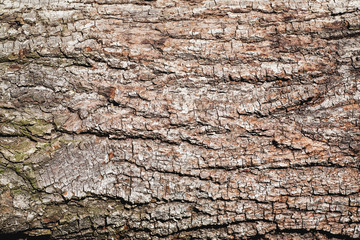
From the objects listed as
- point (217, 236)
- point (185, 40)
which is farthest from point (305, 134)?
point (185, 40)

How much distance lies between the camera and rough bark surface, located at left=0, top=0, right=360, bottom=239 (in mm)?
1608

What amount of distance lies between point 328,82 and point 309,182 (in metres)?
0.65

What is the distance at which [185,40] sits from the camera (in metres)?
1.72

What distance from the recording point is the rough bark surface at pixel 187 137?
5.28ft

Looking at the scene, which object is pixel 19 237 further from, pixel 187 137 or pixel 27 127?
pixel 187 137

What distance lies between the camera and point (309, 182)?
5.29 feet

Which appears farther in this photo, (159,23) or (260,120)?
(159,23)

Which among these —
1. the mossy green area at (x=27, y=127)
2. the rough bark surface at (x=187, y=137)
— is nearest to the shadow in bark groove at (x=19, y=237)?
the rough bark surface at (x=187, y=137)

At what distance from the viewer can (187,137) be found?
5.30 feet

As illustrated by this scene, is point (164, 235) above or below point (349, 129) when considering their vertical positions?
below

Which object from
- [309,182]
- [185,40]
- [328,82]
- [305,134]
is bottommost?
[309,182]

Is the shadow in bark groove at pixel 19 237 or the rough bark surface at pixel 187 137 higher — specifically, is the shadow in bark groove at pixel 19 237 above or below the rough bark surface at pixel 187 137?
below

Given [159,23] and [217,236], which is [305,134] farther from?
[159,23]

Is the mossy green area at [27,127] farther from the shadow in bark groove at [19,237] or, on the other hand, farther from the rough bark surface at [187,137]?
the shadow in bark groove at [19,237]
